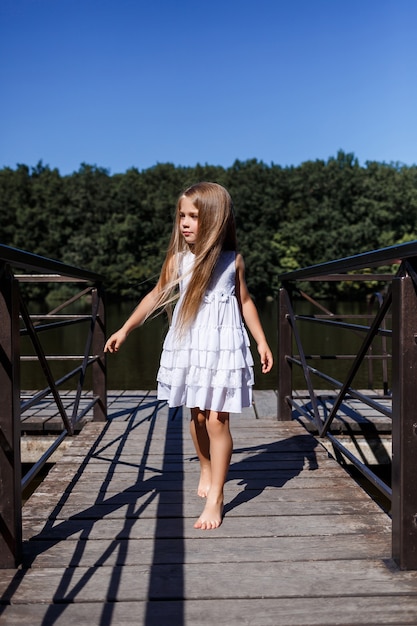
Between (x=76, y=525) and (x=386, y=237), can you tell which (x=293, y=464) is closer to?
(x=76, y=525)

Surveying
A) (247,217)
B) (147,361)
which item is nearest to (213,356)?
(147,361)

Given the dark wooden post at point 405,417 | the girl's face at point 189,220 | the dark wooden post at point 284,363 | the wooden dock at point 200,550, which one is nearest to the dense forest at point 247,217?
the dark wooden post at point 284,363

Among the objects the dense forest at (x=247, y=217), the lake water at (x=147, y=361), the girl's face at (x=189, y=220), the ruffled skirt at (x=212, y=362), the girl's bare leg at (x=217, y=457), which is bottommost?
the lake water at (x=147, y=361)

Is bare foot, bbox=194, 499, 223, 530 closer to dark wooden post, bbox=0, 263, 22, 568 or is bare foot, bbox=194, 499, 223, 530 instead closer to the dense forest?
dark wooden post, bbox=0, 263, 22, 568

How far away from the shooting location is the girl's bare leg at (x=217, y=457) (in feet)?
7.21

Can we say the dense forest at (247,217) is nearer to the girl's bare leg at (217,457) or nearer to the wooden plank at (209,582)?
the girl's bare leg at (217,457)

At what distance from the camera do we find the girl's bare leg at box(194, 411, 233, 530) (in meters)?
2.20

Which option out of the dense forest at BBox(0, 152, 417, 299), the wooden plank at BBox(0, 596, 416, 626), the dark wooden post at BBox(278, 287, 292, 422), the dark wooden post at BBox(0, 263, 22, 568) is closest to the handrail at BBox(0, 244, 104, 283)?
the dark wooden post at BBox(0, 263, 22, 568)

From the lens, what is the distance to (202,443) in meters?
2.45

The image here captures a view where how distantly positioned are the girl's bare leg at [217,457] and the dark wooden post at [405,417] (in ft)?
2.17

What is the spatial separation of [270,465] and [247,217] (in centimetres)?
3499

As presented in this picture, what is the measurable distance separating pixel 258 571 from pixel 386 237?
3524cm

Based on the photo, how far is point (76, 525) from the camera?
7.24 ft

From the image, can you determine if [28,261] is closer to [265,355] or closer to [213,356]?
[213,356]
